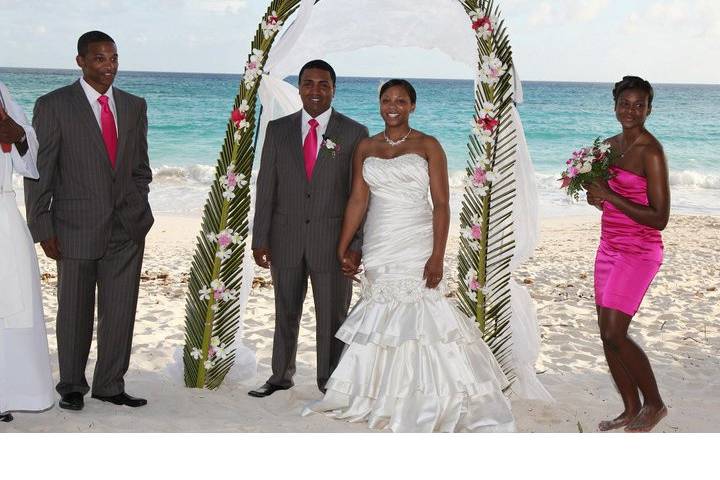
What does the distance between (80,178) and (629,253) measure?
299 cm

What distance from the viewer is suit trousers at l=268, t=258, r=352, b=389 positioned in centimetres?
495

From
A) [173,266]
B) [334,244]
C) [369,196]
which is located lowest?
[173,266]

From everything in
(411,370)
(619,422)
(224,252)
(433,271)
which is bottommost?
(619,422)

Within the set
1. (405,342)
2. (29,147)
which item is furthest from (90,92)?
(405,342)

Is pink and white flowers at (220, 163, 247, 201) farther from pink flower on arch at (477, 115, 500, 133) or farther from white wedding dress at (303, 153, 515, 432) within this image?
pink flower on arch at (477, 115, 500, 133)

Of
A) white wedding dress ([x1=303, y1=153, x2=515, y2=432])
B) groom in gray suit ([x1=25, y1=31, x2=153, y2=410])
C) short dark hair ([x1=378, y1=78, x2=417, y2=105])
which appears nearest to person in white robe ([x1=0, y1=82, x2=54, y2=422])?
groom in gray suit ([x1=25, y1=31, x2=153, y2=410])

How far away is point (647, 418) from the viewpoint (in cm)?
463

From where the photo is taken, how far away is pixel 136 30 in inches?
1146

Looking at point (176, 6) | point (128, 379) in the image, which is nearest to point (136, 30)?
point (176, 6)

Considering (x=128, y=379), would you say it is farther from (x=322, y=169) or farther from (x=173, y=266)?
(x=173, y=266)

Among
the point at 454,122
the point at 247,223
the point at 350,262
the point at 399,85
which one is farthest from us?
the point at 454,122

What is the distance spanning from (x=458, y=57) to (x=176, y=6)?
1024 inches

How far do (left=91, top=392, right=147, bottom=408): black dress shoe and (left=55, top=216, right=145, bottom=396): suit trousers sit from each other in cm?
3

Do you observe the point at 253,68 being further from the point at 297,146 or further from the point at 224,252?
the point at 224,252
